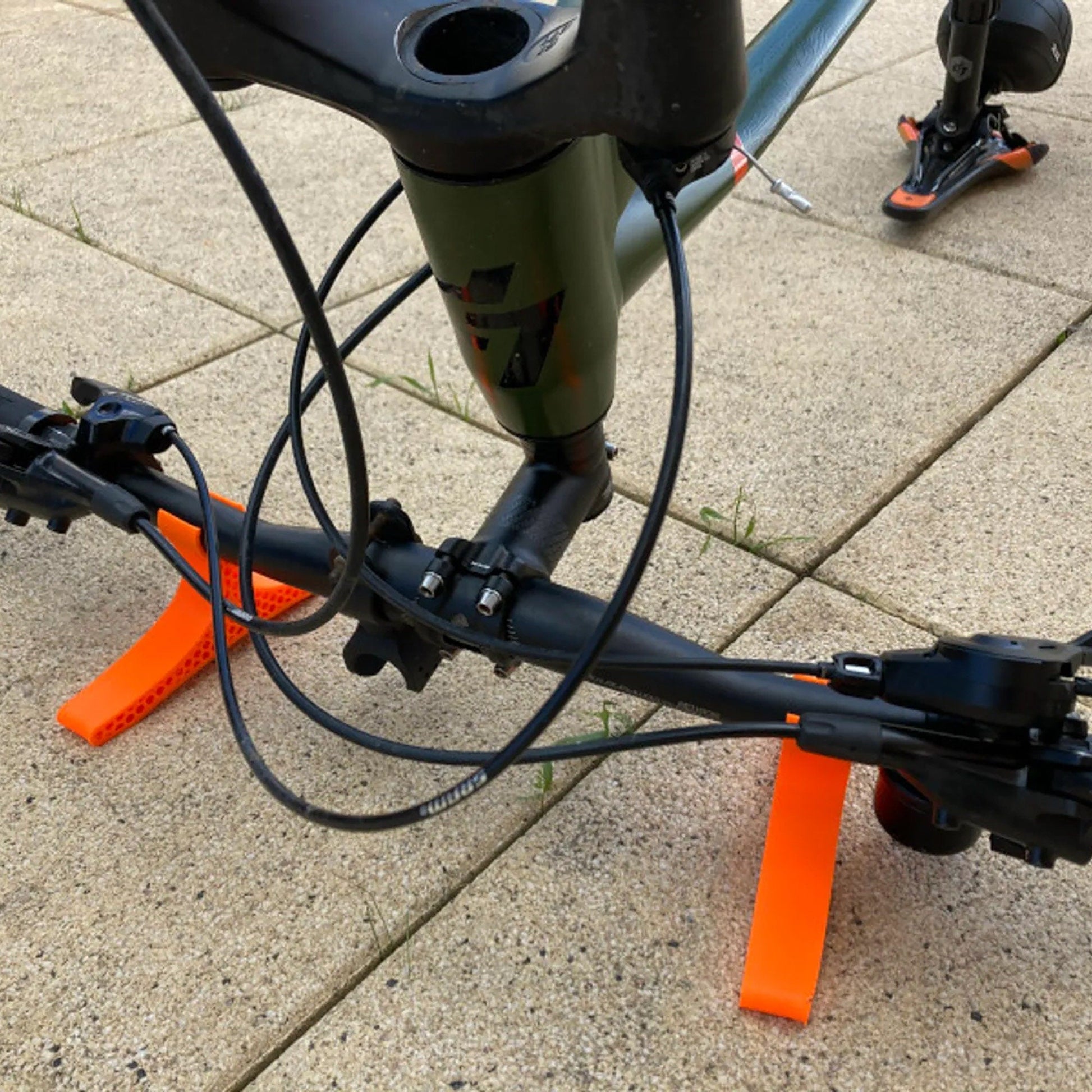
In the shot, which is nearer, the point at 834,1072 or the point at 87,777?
the point at 834,1072

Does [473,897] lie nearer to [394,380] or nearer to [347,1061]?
[347,1061]

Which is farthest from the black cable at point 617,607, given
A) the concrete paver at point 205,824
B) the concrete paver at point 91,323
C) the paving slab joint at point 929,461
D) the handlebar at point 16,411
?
the concrete paver at point 91,323

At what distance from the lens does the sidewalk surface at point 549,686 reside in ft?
3.95

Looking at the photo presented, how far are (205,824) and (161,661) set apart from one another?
261 millimetres

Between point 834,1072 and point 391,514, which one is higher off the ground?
point 391,514

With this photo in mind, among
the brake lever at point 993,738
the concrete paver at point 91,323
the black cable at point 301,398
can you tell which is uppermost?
the black cable at point 301,398

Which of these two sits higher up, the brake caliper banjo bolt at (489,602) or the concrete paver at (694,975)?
the brake caliper banjo bolt at (489,602)

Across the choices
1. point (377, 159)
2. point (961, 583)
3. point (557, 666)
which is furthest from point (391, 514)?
point (377, 159)

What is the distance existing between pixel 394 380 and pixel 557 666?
48.1 inches

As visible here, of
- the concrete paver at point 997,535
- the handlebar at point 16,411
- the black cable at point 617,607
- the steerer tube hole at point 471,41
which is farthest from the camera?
the concrete paver at point 997,535

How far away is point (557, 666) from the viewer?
1.18 metres

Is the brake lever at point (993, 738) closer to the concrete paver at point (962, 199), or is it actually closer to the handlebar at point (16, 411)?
the handlebar at point (16, 411)

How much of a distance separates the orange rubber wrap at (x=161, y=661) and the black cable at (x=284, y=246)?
62cm

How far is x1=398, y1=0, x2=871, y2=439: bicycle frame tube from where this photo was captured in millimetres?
1107
